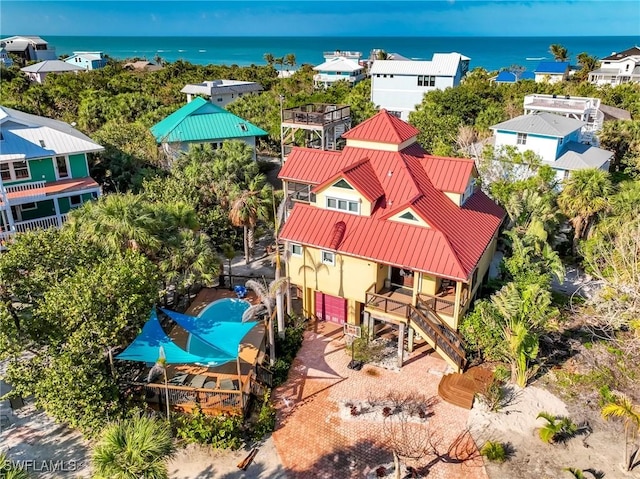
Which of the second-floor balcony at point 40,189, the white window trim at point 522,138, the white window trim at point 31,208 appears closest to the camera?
the second-floor balcony at point 40,189

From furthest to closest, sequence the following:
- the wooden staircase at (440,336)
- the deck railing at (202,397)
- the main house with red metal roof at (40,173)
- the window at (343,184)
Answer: the main house with red metal roof at (40,173) → the window at (343,184) → the wooden staircase at (440,336) → the deck railing at (202,397)

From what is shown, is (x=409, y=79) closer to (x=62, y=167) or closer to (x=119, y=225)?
(x=62, y=167)

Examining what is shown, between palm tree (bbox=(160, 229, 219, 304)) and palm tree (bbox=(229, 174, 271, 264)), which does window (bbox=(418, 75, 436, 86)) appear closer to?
palm tree (bbox=(229, 174, 271, 264))

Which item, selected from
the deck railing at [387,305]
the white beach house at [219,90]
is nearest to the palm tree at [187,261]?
the deck railing at [387,305]

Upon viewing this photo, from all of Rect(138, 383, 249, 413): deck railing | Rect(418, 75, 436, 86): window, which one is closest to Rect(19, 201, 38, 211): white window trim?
Rect(138, 383, 249, 413): deck railing

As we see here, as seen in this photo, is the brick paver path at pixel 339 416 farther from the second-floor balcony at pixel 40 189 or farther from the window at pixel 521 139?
the window at pixel 521 139

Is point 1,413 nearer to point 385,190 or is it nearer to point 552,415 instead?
point 385,190
